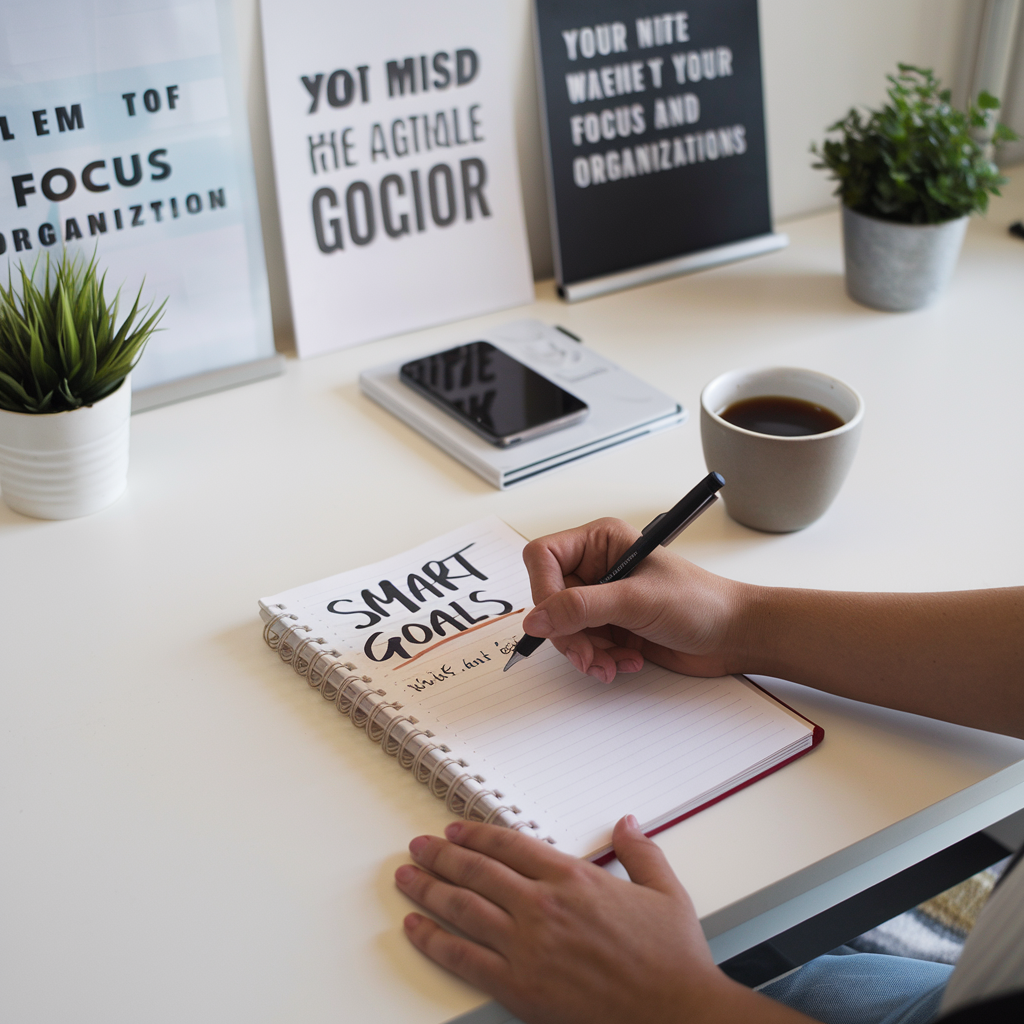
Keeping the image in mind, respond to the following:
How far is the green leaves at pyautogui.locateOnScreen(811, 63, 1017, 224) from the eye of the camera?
3.64ft

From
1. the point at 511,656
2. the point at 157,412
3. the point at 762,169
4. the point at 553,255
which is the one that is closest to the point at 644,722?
the point at 511,656

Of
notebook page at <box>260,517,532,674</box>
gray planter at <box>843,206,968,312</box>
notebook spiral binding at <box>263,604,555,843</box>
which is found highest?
gray planter at <box>843,206,968,312</box>

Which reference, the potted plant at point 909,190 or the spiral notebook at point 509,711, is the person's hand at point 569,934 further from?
the potted plant at point 909,190

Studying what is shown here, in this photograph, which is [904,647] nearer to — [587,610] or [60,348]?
[587,610]

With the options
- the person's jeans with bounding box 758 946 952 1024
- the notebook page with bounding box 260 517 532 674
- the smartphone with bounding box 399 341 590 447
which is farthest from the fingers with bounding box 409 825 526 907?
the smartphone with bounding box 399 341 590 447

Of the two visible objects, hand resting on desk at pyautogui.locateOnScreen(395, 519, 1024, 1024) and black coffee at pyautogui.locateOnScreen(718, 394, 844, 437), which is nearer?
hand resting on desk at pyautogui.locateOnScreen(395, 519, 1024, 1024)

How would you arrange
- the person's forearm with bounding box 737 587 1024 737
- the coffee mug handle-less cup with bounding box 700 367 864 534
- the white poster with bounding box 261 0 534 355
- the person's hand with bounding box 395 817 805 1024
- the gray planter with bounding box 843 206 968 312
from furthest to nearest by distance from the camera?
1. the gray planter with bounding box 843 206 968 312
2. the white poster with bounding box 261 0 534 355
3. the coffee mug handle-less cup with bounding box 700 367 864 534
4. the person's forearm with bounding box 737 587 1024 737
5. the person's hand with bounding box 395 817 805 1024

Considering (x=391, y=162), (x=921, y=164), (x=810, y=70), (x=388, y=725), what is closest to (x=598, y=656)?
(x=388, y=725)

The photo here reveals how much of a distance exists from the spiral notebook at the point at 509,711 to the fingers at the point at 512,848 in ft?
0.04

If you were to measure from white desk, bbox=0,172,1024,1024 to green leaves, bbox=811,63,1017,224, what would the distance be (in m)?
0.13

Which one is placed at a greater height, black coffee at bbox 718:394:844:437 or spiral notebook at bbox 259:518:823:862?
black coffee at bbox 718:394:844:437

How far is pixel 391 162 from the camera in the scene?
1.08 metres

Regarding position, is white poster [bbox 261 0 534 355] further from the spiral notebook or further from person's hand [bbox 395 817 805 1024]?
person's hand [bbox 395 817 805 1024]

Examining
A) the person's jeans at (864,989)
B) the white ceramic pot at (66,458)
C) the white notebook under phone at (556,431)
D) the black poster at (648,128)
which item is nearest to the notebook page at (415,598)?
the white notebook under phone at (556,431)
